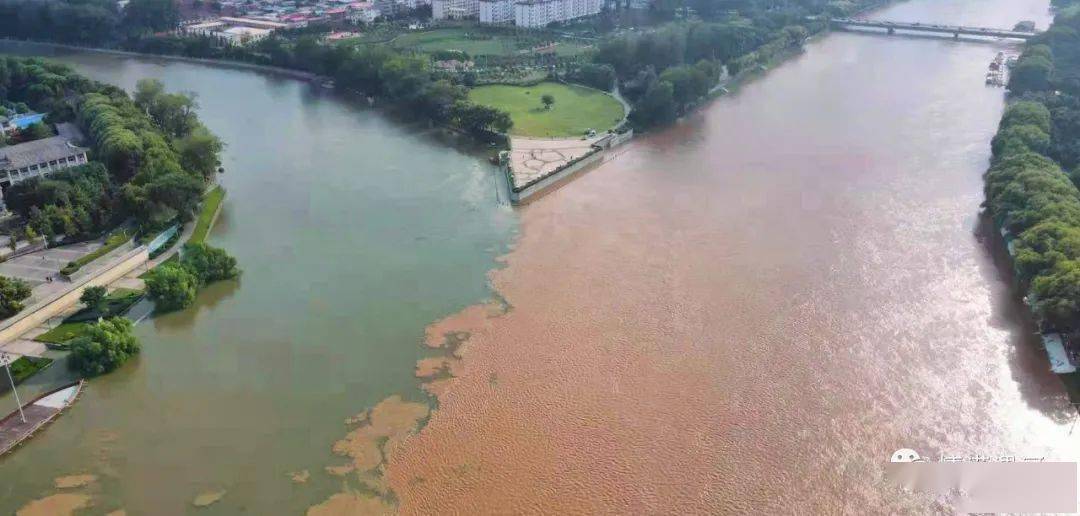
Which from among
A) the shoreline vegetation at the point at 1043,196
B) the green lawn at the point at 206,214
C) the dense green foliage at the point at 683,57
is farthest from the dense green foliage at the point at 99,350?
the dense green foliage at the point at 683,57

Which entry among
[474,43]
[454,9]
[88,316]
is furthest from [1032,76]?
[88,316]

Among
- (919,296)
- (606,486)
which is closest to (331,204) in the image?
(606,486)

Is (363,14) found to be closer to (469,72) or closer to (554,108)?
(469,72)

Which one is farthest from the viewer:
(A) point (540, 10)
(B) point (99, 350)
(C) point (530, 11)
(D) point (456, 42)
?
(A) point (540, 10)

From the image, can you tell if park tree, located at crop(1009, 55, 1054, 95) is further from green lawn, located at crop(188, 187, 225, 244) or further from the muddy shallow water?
green lawn, located at crop(188, 187, 225, 244)

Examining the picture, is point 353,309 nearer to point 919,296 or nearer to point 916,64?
point 919,296

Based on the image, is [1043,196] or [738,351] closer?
[738,351]
